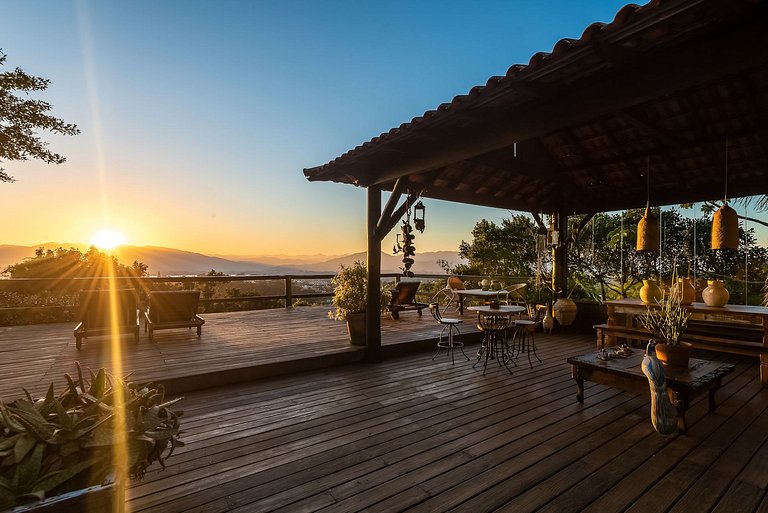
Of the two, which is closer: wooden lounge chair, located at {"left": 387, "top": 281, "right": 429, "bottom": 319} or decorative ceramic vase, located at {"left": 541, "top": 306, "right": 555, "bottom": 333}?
decorative ceramic vase, located at {"left": 541, "top": 306, "right": 555, "bottom": 333}

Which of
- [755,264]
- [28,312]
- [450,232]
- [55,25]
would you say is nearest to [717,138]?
[755,264]

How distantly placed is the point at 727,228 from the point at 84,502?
17.5 feet

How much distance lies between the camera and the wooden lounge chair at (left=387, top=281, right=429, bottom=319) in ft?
26.0

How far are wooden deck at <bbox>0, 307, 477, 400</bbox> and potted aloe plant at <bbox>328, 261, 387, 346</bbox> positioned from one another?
24cm

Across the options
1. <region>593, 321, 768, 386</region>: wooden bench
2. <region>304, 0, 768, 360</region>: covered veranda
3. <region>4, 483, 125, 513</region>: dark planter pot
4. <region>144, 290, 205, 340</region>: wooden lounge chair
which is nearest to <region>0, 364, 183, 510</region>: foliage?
<region>4, 483, 125, 513</region>: dark planter pot

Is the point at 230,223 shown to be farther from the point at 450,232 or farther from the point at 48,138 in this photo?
the point at 450,232

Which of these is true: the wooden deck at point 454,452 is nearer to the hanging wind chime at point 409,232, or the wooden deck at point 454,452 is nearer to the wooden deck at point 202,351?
the wooden deck at point 202,351

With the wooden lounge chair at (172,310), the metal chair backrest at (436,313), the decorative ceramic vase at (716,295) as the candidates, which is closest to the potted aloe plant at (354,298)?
the metal chair backrest at (436,313)

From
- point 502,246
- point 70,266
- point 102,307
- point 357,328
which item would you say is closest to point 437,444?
point 357,328

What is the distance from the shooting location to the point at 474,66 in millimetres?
8234

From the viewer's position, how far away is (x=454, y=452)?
8.63 feet

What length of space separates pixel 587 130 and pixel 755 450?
14.0 ft

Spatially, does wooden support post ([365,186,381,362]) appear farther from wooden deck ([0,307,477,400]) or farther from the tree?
the tree

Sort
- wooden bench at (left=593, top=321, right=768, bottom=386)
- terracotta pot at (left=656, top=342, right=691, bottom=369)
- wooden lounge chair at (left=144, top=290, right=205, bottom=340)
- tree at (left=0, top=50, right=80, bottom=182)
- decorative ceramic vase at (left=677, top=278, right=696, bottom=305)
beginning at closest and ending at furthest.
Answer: terracotta pot at (left=656, top=342, right=691, bottom=369), wooden bench at (left=593, top=321, right=768, bottom=386), decorative ceramic vase at (left=677, top=278, right=696, bottom=305), wooden lounge chair at (left=144, top=290, right=205, bottom=340), tree at (left=0, top=50, right=80, bottom=182)
